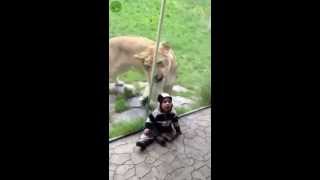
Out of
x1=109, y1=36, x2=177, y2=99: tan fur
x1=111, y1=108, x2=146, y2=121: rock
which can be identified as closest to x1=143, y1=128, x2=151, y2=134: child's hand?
x1=111, y1=108, x2=146, y2=121: rock

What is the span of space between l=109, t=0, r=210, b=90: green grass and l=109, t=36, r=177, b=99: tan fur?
4 centimetres

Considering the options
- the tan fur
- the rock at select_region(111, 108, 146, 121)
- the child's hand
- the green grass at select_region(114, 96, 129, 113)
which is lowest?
the child's hand

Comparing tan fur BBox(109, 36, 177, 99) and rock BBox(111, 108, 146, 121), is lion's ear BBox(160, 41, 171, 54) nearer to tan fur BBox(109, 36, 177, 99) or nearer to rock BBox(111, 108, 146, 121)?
tan fur BBox(109, 36, 177, 99)

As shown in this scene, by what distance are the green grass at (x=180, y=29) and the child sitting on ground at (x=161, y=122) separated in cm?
23

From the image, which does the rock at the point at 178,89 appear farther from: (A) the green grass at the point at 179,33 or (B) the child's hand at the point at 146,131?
(B) the child's hand at the point at 146,131

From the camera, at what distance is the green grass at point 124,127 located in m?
1.41

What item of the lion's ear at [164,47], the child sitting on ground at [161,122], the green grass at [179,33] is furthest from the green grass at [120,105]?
the lion's ear at [164,47]

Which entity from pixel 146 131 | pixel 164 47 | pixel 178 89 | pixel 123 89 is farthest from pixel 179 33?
pixel 146 131

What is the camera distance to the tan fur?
4.88 ft

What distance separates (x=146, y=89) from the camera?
1583 mm

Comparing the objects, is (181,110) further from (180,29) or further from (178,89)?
(180,29)
